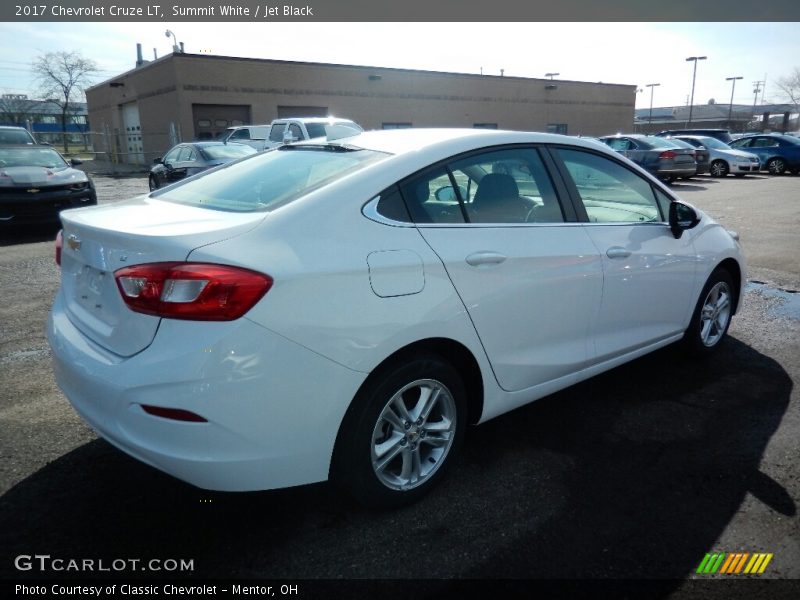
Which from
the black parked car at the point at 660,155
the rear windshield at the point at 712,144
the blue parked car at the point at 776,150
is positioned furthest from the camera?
the blue parked car at the point at 776,150

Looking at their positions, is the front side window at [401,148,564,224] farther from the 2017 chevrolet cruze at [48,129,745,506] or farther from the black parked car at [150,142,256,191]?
the black parked car at [150,142,256,191]

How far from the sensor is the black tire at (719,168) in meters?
22.6

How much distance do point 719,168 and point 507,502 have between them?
2389 cm

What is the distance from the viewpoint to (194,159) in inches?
560

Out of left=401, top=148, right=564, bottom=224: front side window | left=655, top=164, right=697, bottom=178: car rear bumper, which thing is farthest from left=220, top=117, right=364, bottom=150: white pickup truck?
left=401, top=148, right=564, bottom=224: front side window

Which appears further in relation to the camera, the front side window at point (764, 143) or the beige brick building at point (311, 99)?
the beige brick building at point (311, 99)

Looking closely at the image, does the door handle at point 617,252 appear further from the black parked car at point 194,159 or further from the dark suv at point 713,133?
the dark suv at point 713,133

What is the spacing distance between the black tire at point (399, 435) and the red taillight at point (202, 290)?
1.98ft

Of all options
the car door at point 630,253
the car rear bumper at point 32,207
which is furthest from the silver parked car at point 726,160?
the car door at point 630,253

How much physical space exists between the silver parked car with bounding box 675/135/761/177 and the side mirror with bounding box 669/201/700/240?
20.7m

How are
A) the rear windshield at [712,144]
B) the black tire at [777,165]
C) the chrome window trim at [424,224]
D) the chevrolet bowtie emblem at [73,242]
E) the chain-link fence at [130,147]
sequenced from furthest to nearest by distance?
the chain-link fence at [130,147]
the black tire at [777,165]
the rear windshield at [712,144]
the chevrolet bowtie emblem at [73,242]
the chrome window trim at [424,224]

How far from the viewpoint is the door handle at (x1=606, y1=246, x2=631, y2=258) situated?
328cm

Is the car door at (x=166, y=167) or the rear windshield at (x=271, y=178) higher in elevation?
the rear windshield at (x=271, y=178)

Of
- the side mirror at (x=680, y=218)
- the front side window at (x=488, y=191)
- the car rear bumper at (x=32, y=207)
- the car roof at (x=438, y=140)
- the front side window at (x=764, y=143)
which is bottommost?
the car rear bumper at (x=32, y=207)
